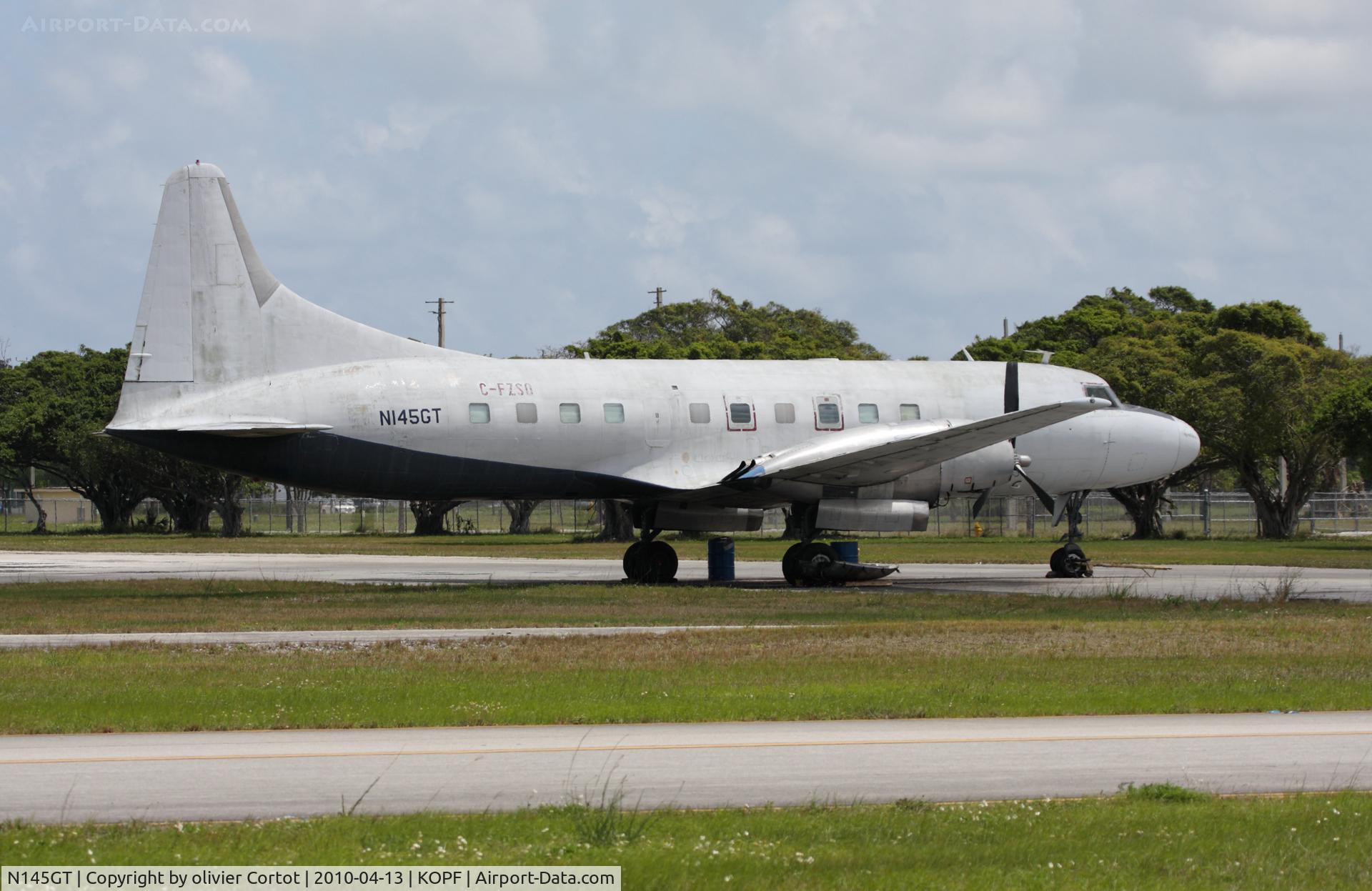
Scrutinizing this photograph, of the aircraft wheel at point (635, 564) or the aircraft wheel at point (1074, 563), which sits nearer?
the aircraft wheel at point (635, 564)

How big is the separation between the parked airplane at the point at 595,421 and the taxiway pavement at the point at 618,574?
7.14 ft

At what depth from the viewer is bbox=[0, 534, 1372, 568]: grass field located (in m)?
44.1

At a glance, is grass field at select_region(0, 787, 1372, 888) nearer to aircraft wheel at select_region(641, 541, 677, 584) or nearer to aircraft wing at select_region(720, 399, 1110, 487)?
aircraft wing at select_region(720, 399, 1110, 487)

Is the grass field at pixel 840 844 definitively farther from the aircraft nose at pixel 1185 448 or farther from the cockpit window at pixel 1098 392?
the aircraft nose at pixel 1185 448

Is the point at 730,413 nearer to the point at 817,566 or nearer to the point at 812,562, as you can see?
the point at 812,562

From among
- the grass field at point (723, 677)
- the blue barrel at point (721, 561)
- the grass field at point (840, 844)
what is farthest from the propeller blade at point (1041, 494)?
the grass field at point (840, 844)

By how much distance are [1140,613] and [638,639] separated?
9.03 meters

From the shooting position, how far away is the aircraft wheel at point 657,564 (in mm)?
33062

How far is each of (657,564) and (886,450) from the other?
6.58 metres

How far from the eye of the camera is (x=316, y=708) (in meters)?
14.0

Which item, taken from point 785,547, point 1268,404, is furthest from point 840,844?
point 1268,404

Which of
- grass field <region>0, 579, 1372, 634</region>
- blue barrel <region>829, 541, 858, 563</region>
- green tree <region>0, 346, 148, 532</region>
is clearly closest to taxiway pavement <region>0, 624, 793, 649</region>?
grass field <region>0, 579, 1372, 634</region>

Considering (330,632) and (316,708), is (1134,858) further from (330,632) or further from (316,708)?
(330,632)

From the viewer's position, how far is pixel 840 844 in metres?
8.81
